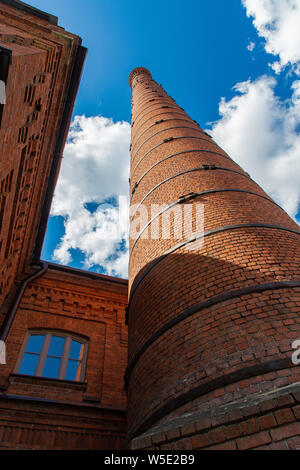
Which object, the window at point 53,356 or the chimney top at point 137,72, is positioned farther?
the chimney top at point 137,72

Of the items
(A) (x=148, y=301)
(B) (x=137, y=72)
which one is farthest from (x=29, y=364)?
(B) (x=137, y=72)


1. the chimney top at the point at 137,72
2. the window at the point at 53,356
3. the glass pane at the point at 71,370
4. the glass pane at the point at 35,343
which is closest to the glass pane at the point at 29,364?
the window at the point at 53,356

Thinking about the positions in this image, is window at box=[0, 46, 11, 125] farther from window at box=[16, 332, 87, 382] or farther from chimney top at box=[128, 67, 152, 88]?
chimney top at box=[128, 67, 152, 88]

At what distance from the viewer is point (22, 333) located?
21.2 ft

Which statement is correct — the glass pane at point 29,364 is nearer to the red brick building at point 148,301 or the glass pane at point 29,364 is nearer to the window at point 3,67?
the red brick building at point 148,301

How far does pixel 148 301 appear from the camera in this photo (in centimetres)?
441

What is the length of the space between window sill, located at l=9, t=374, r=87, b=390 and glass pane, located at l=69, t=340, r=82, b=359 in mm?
705

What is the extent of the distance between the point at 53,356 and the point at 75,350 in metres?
0.49

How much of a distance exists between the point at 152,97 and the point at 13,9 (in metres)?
7.50

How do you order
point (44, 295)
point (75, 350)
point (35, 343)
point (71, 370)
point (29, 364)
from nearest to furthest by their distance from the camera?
point (29, 364), point (71, 370), point (35, 343), point (75, 350), point (44, 295)

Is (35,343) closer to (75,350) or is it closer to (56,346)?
(56,346)

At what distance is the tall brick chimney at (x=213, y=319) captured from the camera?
94.5 inches

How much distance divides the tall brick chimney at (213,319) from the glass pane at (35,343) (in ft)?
8.56

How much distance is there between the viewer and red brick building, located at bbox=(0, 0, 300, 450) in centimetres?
Answer: 265
